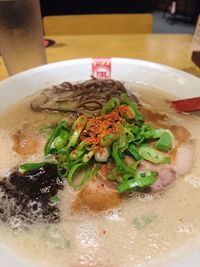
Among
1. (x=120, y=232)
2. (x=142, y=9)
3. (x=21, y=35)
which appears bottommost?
(x=142, y=9)

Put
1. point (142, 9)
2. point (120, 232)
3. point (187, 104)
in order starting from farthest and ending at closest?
point (142, 9)
point (187, 104)
point (120, 232)

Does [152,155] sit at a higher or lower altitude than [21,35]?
lower

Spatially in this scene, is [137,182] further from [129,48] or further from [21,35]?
[129,48]

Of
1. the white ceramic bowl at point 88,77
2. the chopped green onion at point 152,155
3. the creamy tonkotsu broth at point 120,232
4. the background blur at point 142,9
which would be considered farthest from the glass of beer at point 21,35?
the background blur at point 142,9

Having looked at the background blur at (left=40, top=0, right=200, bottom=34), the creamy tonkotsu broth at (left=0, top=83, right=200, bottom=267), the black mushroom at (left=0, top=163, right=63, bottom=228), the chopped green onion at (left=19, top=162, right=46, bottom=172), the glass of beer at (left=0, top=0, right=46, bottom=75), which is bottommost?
the background blur at (left=40, top=0, right=200, bottom=34)

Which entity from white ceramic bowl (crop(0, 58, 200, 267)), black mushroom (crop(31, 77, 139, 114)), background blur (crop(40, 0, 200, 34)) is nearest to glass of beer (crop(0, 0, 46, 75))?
white ceramic bowl (crop(0, 58, 200, 267))

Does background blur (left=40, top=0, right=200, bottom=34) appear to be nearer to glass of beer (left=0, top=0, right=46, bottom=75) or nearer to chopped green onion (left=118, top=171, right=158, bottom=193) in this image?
glass of beer (left=0, top=0, right=46, bottom=75)

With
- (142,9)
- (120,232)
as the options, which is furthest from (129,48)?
(142,9)
